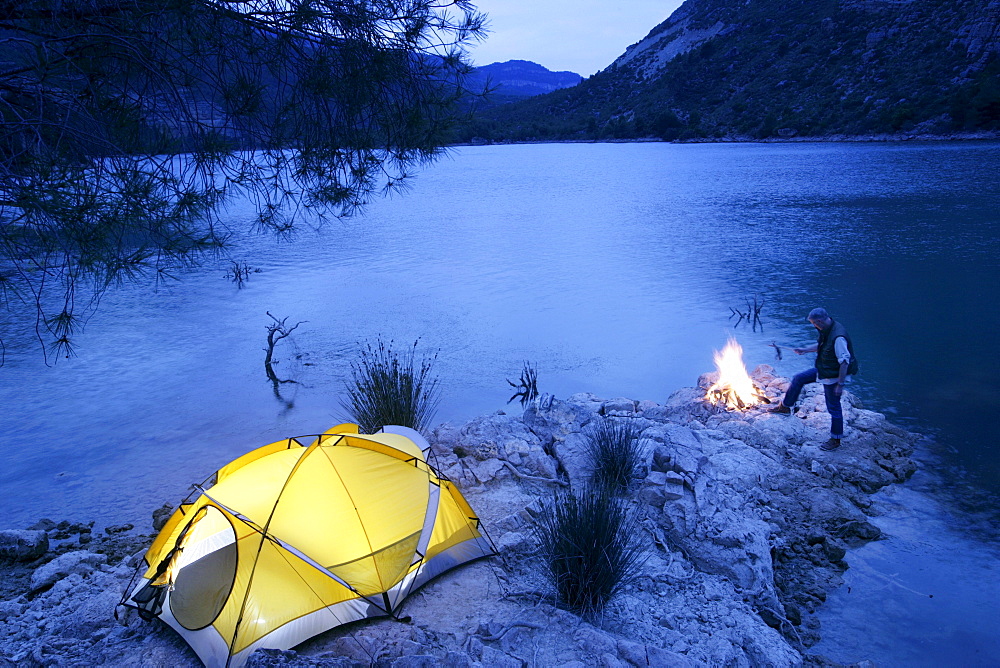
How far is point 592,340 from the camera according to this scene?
10.5 metres

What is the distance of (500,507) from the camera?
4688 millimetres

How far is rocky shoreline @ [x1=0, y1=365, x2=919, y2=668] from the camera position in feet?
10.4

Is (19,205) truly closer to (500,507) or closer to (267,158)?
(267,158)

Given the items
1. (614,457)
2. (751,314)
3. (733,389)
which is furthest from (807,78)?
(614,457)

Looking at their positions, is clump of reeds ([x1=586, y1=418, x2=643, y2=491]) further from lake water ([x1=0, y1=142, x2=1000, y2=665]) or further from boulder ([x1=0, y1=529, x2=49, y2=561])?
boulder ([x1=0, y1=529, x2=49, y2=561])

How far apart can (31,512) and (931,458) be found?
8211 millimetres

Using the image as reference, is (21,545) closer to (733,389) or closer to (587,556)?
(587,556)

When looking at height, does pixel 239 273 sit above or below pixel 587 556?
below

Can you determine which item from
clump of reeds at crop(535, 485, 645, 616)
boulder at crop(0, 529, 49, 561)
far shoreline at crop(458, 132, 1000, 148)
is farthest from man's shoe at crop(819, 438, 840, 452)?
far shoreline at crop(458, 132, 1000, 148)

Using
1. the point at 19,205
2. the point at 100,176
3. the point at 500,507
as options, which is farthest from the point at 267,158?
the point at 500,507

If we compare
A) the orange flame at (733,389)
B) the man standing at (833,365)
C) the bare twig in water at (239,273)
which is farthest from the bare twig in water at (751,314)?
the bare twig in water at (239,273)

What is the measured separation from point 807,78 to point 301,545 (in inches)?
2241

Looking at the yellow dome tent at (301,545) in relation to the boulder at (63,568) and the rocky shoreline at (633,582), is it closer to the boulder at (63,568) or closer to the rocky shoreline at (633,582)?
the rocky shoreline at (633,582)

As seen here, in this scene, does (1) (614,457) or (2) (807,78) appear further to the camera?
(2) (807,78)
